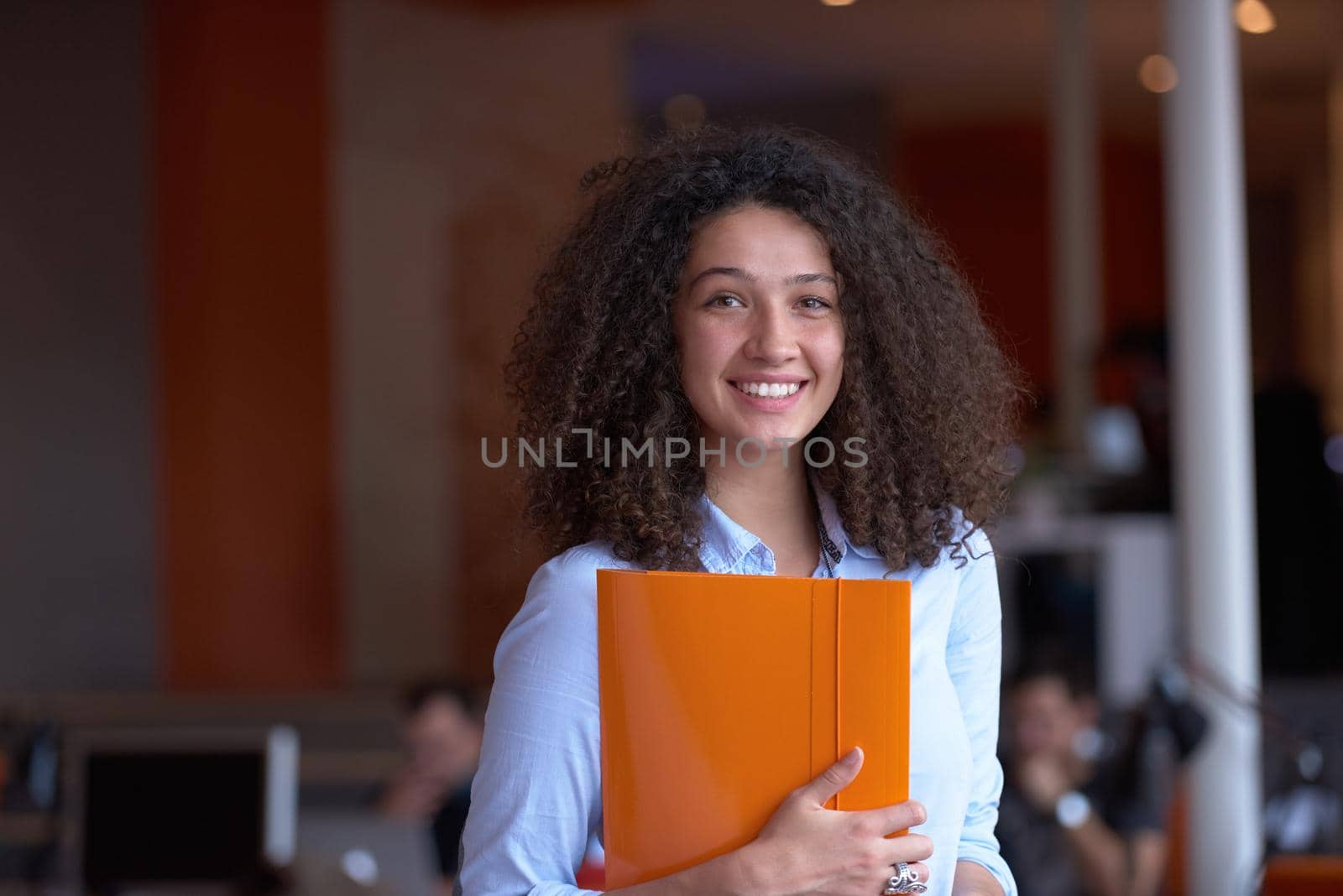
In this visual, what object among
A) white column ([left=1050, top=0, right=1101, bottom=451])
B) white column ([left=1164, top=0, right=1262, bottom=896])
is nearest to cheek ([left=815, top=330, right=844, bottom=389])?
white column ([left=1164, top=0, right=1262, bottom=896])

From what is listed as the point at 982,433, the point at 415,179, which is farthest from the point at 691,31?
the point at 982,433

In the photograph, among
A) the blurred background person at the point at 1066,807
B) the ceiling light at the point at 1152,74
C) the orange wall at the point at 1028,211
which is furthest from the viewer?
the orange wall at the point at 1028,211

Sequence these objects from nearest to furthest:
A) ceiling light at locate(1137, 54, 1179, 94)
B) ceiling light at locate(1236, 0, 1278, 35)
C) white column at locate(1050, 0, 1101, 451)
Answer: ceiling light at locate(1236, 0, 1278, 35) < white column at locate(1050, 0, 1101, 451) < ceiling light at locate(1137, 54, 1179, 94)

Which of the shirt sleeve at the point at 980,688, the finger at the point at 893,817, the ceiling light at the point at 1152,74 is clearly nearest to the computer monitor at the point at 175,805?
the shirt sleeve at the point at 980,688

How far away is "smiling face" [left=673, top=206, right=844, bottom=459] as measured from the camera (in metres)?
1.08

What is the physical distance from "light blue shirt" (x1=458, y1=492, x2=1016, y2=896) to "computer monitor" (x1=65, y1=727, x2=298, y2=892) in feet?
5.36

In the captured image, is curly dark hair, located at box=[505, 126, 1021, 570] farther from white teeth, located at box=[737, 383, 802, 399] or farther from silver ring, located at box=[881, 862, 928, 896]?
silver ring, located at box=[881, 862, 928, 896]

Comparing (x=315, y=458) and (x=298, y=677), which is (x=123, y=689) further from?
(x=315, y=458)

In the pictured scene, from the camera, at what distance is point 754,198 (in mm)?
1116

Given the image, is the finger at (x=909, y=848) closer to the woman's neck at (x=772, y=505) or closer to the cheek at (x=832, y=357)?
the woman's neck at (x=772, y=505)

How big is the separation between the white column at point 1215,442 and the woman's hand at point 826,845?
7.13 ft

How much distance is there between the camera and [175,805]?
103 inches

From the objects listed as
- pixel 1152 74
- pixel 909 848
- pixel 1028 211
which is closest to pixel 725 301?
pixel 909 848

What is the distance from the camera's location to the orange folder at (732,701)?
973 mm
